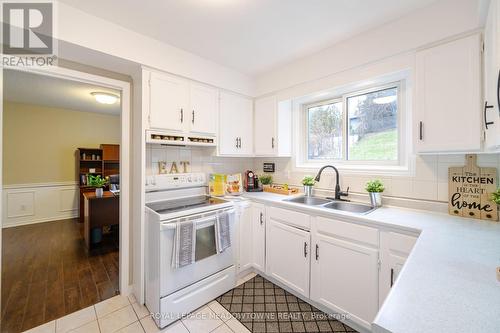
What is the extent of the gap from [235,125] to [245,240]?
1.39m

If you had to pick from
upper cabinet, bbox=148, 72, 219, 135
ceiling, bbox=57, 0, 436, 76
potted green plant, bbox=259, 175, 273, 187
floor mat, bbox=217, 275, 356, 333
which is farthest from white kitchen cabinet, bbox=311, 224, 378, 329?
ceiling, bbox=57, 0, 436, 76

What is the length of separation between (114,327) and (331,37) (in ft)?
10.1

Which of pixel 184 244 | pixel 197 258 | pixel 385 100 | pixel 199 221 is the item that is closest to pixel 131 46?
pixel 199 221

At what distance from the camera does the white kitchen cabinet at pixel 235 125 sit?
2480 millimetres

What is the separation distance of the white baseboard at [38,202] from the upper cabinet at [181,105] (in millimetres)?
4382

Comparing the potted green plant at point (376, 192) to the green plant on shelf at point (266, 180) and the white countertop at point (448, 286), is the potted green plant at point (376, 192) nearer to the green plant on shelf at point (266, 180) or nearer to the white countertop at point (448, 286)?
the white countertop at point (448, 286)

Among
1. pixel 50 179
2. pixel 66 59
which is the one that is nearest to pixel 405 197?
pixel 66 59

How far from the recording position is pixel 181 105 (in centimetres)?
209

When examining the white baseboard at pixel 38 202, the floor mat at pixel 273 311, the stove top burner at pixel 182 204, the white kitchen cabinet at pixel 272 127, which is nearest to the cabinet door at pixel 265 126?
the white kitchen cabinet at pixel 272 127

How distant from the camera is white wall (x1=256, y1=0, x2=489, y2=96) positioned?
1381 mm

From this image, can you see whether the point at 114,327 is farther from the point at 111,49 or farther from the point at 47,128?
the point at 47,128

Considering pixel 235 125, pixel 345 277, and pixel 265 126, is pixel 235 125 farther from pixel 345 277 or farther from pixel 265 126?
pixel 345 277

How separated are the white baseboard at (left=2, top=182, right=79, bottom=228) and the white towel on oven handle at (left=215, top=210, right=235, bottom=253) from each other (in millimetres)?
4643

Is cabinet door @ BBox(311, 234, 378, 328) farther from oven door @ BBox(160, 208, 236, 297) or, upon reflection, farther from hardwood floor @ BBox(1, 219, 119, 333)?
hardwood floor @ BBox(1, 219, 119, 333)
